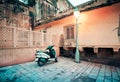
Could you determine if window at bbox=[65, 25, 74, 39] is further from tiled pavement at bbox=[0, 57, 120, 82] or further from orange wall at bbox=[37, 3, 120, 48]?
tiled pavement at bbox=[0, 57, 120, 82]

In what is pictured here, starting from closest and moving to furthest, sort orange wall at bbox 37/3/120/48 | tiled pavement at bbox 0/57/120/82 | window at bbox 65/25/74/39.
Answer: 1. tiled pavement at bbox 0/57/120/82
2. orange wall at bbox 37/3/120/48
3. window at bbox 65/25/74/39

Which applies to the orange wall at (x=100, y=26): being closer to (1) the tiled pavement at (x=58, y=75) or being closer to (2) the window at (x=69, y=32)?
(2) the window at (x=69, y=32)

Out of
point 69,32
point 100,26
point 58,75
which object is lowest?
point 58,75

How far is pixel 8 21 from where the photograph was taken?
977cm

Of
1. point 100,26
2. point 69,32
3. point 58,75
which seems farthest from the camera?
point 69,32

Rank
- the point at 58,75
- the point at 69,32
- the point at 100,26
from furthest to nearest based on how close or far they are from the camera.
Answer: the point at 69,32 → the point at 100,26 → the point at 58,75

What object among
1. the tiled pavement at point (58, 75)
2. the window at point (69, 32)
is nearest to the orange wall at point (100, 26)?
the window at point (69, 32)

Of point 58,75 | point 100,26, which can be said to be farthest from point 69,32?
point 58,75

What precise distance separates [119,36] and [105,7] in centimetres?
222

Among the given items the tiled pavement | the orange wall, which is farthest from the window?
the tiled pavement

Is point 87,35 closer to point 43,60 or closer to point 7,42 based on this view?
point 43,60

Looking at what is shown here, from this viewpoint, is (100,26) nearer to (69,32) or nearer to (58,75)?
(69,32)

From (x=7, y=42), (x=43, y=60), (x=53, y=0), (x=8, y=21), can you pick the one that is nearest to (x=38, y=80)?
(x=43, y=60)

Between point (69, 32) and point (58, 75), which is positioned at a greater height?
point (69, 32)
